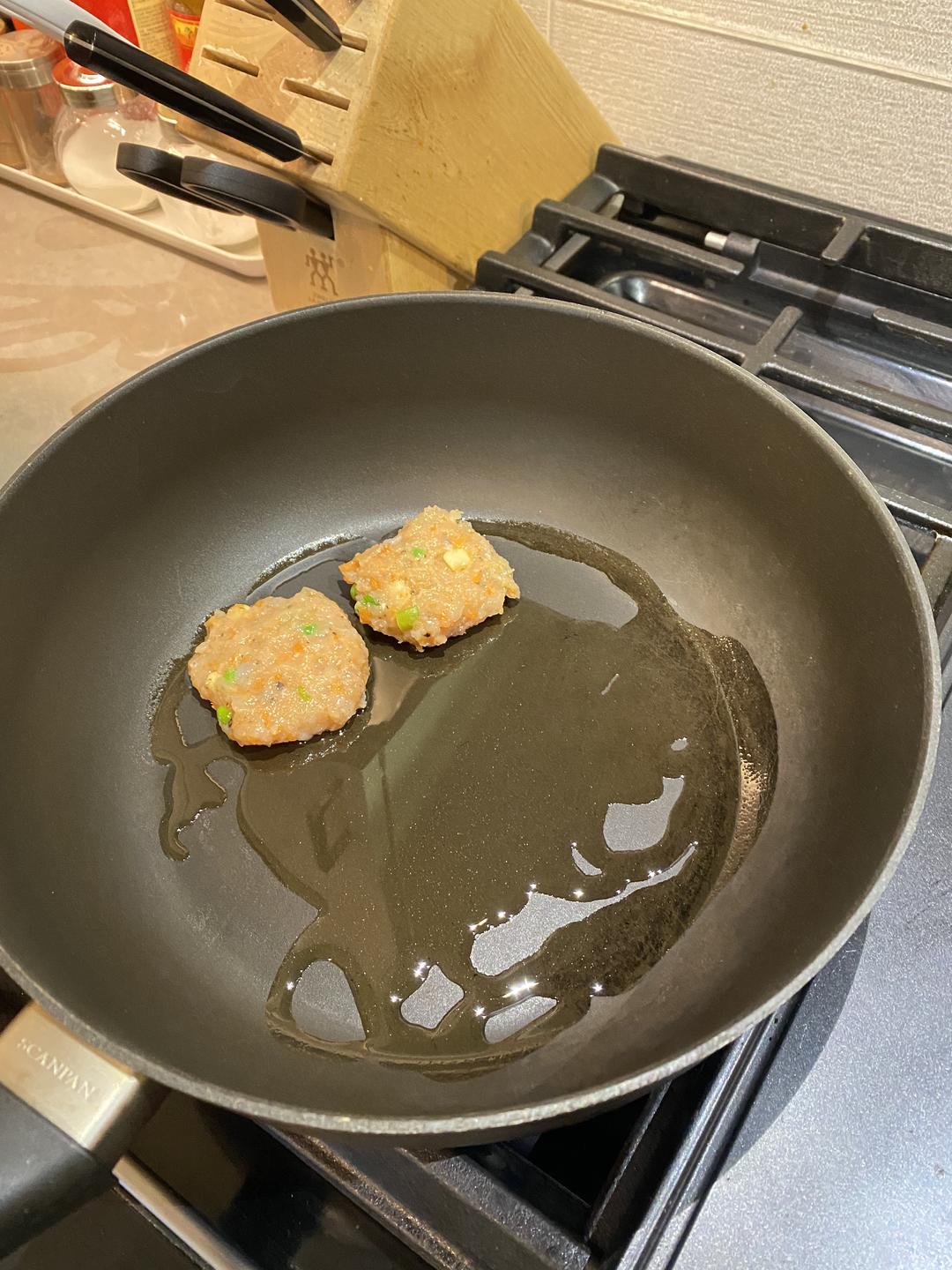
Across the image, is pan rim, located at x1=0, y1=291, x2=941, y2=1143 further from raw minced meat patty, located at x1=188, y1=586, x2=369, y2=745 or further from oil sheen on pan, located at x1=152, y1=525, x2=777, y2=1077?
raw minced meat patty, located at x1=188, y1=586, x2=369, y2=745

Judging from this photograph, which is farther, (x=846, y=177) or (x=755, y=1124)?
(x=846, y=177)

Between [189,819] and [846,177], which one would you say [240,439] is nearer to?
[189,819]

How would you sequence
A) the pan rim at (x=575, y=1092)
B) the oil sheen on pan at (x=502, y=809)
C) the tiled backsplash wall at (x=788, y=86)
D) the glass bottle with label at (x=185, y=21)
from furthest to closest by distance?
1. the glass bottle with label at (x=185, y=21)
2. the tiled backsplash wall at (x=788, y=86)
3. the oil sheen on pan at (x=502, y=809)
4. the pan rim at (x=575, y=1092)

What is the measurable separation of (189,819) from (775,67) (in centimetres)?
104

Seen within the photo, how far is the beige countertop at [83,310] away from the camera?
1232 millimetres

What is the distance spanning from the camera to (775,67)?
1003mm

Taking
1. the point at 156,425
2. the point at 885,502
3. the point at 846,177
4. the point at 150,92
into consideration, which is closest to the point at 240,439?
the point at 156,425

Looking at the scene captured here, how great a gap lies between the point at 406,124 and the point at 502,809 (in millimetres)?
701

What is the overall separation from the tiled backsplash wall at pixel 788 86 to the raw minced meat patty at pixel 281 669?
78 centimetres

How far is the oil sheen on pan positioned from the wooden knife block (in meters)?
0.38

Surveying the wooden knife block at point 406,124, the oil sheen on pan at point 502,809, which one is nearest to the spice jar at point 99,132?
the wooden knife block at point 406,124

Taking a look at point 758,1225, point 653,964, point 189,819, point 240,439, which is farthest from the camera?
point 240,439

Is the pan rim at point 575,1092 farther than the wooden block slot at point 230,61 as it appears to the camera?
No

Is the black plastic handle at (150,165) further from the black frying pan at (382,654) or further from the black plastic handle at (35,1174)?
the black plastic handle at (35,1174)
